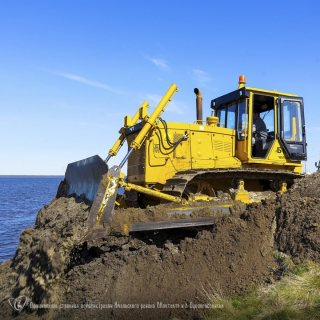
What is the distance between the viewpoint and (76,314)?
5621 millimetres

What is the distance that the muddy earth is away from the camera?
18.4ft

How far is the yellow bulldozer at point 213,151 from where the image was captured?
826 centimetres

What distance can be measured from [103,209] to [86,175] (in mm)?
1882

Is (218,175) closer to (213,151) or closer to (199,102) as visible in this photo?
(213,151)

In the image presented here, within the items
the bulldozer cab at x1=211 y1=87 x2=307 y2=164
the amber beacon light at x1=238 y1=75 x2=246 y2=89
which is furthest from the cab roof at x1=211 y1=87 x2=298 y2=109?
the amber beacon light at x1=238 y1=75 x2=246 y2=89

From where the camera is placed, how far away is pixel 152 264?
6.15 meters

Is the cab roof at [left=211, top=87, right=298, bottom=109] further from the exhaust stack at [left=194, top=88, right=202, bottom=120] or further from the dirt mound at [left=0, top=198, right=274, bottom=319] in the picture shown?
the dirt mound at [left=0, top=198, right=274, bottom=319]

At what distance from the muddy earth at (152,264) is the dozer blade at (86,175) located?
44 centimetres

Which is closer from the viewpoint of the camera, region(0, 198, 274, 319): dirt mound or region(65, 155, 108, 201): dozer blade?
region(0, 198, 274, 319): dirt mound

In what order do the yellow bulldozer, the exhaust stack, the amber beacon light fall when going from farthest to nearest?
the exhaust stack → the amber beacon light → the yellow bulldozer

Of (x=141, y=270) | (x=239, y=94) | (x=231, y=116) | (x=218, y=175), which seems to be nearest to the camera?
(x=141, y=270)

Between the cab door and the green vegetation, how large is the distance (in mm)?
4476

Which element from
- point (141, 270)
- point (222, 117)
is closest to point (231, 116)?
point (222, 117)

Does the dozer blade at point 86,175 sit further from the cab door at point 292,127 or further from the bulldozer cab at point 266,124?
the cab door at point 292,127
